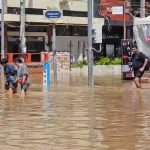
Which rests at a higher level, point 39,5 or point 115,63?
point 39,5

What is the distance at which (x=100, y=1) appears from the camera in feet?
181

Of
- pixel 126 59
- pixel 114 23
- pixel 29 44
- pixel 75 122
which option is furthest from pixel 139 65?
pixel 114 23

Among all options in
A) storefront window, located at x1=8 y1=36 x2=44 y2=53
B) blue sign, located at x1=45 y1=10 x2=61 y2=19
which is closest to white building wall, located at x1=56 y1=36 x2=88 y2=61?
storefront window, located at x1=8 y1=36 x2=44 y2=53

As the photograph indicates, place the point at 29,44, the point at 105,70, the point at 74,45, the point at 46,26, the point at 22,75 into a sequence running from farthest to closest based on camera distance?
the point at 74,45, the point at 46,26, the point at 29,44, the point at 105,70, the point at 22,75

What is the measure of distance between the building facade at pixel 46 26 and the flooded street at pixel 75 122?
30010mm

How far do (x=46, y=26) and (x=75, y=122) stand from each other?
1576 inches

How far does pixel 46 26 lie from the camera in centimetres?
5206

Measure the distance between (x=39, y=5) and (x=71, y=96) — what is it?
32759 mm

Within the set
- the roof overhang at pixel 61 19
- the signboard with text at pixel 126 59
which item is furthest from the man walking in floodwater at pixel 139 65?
the roof overhang at pixel 61 19

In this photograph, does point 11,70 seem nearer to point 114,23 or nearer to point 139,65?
point 139,65

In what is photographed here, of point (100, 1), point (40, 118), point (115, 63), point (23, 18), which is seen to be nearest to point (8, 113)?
point (40, 118)

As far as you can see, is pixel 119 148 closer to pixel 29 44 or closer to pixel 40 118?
pixel 40 118

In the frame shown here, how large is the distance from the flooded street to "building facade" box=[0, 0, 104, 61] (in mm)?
30010

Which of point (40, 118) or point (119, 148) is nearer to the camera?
point (119, 148)
